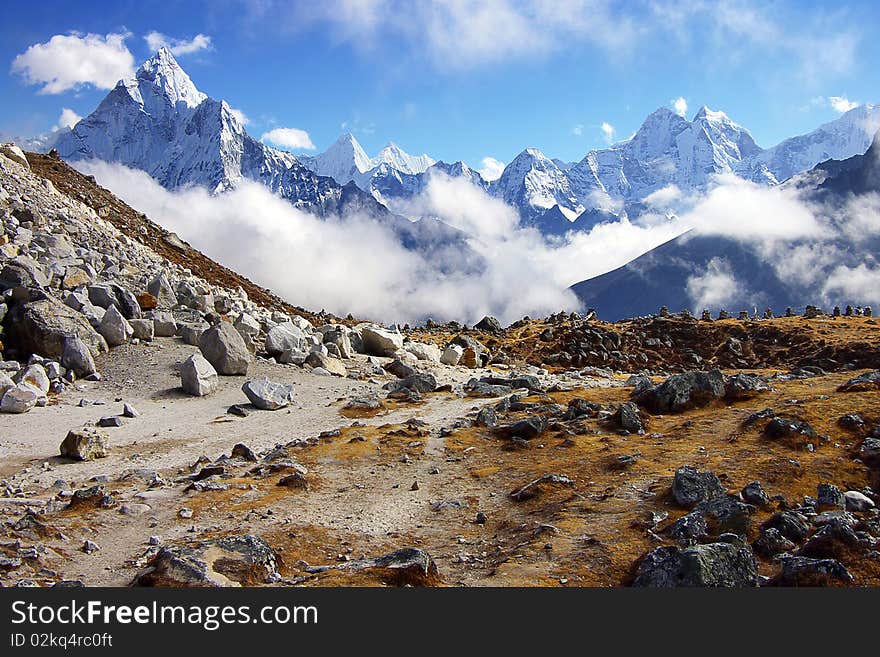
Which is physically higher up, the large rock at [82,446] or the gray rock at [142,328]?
the gray rock at [142,328]

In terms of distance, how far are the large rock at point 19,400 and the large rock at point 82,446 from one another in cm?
469

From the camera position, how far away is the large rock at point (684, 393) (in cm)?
2412

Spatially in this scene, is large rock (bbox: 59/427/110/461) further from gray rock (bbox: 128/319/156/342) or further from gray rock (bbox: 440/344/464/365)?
gray rock (bbox: 440/344/464/365)

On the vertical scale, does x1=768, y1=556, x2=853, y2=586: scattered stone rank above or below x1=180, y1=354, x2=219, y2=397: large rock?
below

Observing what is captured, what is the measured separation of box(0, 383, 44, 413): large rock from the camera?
21812 millimetres

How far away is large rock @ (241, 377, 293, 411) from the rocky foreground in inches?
4.0

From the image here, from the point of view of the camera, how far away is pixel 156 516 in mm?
14383

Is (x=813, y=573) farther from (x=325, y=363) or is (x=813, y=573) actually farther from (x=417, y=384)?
(x=325, y=363)

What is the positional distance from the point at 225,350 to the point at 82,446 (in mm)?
11949

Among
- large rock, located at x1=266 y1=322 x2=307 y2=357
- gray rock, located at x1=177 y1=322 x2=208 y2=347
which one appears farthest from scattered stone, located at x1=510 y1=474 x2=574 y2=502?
gray rock, located at x1=177 y1=322 x2=208 y2=347

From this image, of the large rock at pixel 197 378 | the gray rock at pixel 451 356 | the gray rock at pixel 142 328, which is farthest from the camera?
the gray rock at pixel 451 356

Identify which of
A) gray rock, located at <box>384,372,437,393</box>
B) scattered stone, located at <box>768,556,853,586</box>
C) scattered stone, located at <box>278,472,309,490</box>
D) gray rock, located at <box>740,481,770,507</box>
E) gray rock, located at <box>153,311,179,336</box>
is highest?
gray rock, located at <box>153,311,179,336</box>

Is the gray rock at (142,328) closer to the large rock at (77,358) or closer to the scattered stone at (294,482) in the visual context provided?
the large rock at (77,358)

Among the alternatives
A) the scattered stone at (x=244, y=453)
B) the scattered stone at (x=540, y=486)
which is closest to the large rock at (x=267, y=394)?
the scattered stone at (x=244, y=453)
